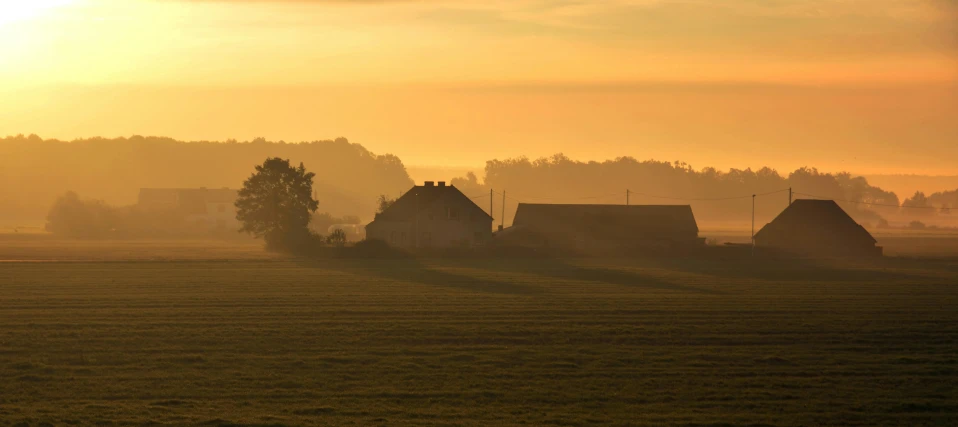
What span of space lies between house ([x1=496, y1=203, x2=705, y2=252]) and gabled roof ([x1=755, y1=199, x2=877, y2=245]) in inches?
294

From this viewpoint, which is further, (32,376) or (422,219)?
(422,219)

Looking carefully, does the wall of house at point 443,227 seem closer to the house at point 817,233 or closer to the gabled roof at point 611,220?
the gabled roof at point 611,220

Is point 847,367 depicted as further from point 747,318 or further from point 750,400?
point 747,318

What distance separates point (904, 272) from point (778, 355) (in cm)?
3836

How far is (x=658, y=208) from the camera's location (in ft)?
Result: 313

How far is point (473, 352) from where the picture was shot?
2883cm

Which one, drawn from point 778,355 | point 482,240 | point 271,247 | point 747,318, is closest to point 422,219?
point 482,240

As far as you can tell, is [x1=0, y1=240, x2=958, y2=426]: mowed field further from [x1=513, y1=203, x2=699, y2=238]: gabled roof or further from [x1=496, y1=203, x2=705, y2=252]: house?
[x1=513, y1=203, x2=699, y2=238]: gabled roof

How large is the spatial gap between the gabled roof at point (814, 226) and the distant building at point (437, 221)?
23.6 meters

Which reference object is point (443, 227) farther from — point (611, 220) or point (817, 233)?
point (817, 233)

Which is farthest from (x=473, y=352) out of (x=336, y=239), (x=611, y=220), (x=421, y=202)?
(x=611, y=220)

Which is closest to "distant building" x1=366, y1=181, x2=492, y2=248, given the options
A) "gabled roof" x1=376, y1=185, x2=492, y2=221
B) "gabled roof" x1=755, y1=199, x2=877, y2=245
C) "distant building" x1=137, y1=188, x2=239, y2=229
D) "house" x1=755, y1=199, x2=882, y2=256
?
"gabled roof" x1=376, y1=185, x2=492, y2=221

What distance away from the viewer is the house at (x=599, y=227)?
8725cm

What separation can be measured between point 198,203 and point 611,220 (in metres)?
68.5
